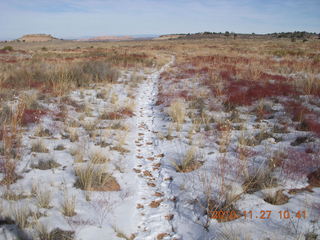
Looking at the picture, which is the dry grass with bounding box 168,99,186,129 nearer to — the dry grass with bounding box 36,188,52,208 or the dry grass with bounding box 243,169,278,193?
the dry grass with bounding box 243,169,278,193

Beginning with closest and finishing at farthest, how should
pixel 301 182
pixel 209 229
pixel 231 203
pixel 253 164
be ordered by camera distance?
pixel 209 229, pixel 231 203, pixel 301 182, pixel 253 164

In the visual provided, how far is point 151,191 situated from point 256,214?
1.64m

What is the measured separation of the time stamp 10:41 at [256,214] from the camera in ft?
8.97

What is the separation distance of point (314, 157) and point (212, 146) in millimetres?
1977

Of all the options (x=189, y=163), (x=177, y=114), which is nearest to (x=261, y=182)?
(x=189, y=163)

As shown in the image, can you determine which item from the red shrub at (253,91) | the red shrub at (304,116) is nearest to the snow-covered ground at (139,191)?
the red shrub at (304,116)

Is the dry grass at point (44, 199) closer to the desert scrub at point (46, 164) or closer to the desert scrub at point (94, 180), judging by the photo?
the desert scrub at point (94, 180)

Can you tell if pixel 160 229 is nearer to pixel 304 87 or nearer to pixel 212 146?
pixel 212 146

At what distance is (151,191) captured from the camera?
143 inches

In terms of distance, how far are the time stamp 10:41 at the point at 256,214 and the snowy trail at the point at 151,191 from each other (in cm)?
65

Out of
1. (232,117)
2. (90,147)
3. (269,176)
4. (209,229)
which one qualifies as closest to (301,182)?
(269,176)

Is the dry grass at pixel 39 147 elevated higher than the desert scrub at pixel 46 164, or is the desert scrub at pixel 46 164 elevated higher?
the dry grass at pixel 39 147

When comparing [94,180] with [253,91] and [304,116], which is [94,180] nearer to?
[304,116]

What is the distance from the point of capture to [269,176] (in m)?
3.56
